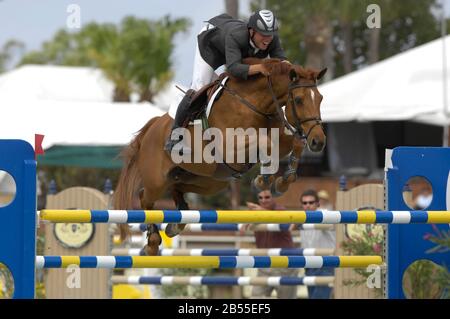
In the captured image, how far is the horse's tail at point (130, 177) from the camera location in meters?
8.93

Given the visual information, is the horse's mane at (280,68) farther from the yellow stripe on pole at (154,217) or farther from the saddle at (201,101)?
the yellow stripe on pole at (154,217)

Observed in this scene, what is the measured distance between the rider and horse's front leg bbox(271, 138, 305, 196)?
0.54 meters

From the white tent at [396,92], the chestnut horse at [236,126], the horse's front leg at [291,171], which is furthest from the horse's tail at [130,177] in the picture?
the white tent at [396,92]

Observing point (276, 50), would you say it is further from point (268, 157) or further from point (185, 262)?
point (185, 262)

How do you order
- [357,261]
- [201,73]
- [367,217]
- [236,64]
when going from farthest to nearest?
[201,73], [236,64], [357,261], [367,217]

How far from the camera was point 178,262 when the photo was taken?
6949 millimetres

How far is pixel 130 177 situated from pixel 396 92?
1176cm

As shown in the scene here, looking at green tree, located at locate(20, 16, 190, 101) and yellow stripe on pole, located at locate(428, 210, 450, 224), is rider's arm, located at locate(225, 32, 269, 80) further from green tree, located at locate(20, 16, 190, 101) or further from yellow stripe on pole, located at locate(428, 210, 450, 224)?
green tree, located at locate(20, 16, 190, 101)

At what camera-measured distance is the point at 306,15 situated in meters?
31.1

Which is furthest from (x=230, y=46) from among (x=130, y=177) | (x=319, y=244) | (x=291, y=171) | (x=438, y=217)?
(x=319, y=244)

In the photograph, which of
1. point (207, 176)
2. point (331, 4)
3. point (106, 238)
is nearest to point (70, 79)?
point (331, 4)

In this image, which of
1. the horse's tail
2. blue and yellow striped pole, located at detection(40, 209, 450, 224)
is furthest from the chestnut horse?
blue and yellow striped pole, located at detection(40, 209, 450, 224)
